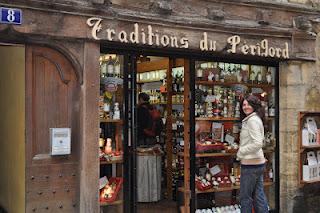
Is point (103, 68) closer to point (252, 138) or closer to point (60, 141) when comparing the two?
point (60, 141)

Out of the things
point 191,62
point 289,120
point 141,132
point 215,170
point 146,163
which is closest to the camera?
point 191,62

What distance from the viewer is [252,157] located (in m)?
5.88

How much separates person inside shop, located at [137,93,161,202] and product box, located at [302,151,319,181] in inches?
93.0

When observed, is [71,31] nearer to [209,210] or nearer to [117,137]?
[117,137]

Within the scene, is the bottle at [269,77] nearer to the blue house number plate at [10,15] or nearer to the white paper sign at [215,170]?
the white paper sign at [215,170]

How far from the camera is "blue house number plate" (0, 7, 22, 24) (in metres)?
4.93

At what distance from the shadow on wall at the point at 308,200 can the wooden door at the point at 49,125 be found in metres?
3.57

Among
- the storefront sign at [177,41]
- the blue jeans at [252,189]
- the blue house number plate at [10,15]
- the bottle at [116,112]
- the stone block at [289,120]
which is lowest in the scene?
the blue jeans at [252,189]

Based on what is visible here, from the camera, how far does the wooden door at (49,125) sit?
532 cm

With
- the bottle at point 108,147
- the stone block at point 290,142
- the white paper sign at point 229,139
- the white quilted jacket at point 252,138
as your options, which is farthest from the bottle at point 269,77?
the bottle at point 108,147

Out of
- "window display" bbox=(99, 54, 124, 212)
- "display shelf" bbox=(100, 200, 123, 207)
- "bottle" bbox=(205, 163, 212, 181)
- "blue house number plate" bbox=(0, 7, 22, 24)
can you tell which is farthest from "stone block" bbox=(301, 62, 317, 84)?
"blue house number plate" bbox=(0, 7, 22, 24)

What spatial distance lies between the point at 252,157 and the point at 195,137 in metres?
1.13

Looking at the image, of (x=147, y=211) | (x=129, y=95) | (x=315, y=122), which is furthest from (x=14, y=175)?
(x=315, y=122)

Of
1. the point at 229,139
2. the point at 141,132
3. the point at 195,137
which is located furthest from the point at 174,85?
the point at 195,137
